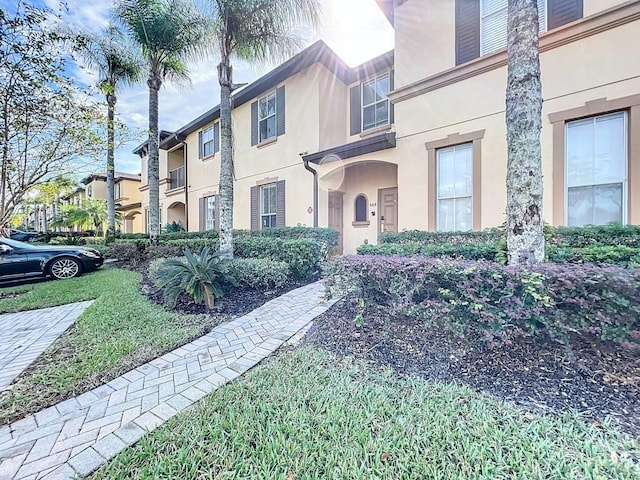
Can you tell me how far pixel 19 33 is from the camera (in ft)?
18.5

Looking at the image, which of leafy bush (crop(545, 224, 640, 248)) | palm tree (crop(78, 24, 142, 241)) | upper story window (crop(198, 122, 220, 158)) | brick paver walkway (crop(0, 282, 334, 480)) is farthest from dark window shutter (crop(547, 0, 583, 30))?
palm tree (crop(78, 24, 142, 241))

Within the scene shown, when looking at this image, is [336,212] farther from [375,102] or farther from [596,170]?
[596,170]

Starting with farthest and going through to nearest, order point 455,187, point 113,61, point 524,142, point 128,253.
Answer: point 113,61, point 128,253, point 455,187, point 524,142

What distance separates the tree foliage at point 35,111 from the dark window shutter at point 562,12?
998 cm

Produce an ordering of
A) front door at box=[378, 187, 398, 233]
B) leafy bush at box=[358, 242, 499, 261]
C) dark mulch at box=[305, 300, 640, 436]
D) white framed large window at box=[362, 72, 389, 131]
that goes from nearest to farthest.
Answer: dark mulch at box=[305, 300, 640, 436]
leafy bush at box=[358, 242, 499, 261]
front door at box=[378, 187, 398, 233]
white framed large window at box=[362, 72, 389, 131]

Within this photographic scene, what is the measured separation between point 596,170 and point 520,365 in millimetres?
4662

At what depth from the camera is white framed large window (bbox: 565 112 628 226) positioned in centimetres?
518

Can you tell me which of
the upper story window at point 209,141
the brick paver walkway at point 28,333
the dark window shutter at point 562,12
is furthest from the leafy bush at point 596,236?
the upper story window at point 209,141

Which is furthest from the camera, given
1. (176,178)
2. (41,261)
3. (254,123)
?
(176,178)

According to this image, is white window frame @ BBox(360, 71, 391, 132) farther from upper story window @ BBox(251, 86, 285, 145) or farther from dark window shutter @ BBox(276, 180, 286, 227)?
dark window shutter @ BBox(276, 180, 286, 227)

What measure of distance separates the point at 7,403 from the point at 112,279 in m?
6.03

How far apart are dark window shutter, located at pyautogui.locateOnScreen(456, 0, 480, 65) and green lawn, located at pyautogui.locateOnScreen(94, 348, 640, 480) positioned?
7.39 m

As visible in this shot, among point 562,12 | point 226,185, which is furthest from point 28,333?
point 562,12

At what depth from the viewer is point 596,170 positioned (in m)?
5.38
